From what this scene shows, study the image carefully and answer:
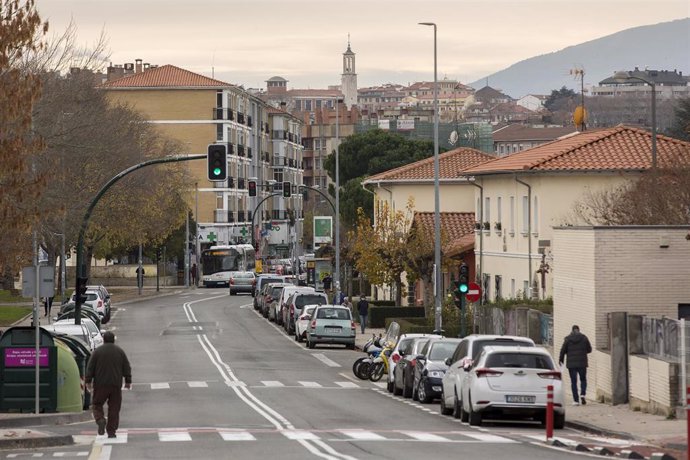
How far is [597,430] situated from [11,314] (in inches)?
1922

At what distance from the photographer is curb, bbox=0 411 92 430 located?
26.2 m

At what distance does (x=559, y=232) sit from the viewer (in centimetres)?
3578

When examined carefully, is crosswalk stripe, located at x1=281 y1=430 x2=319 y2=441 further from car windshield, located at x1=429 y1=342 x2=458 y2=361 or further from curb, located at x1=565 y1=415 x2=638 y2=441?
car windshield, located at x1=429 y1=342 x2=458 y2=361

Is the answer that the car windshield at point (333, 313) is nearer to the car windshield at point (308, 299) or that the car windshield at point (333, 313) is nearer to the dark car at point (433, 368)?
the car windshield at point (308, 299)

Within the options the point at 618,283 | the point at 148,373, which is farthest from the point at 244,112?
the point at 618,283

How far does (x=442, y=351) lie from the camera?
3347cm

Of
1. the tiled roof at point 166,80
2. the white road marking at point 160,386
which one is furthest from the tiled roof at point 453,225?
the tiled roof at point 166,80

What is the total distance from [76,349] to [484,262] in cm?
3168

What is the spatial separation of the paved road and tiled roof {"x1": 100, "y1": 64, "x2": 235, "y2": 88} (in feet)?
254

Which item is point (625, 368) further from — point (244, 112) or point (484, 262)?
point (244, 112)

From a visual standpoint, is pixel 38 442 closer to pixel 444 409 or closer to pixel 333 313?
pixel 444 409

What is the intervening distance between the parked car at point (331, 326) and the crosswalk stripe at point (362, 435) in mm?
30196

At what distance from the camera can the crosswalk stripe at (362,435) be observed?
23684mm

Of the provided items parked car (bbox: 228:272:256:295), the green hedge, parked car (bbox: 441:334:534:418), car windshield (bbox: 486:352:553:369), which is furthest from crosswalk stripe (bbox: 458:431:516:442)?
parked car (bbox: 228:272:256:295)
